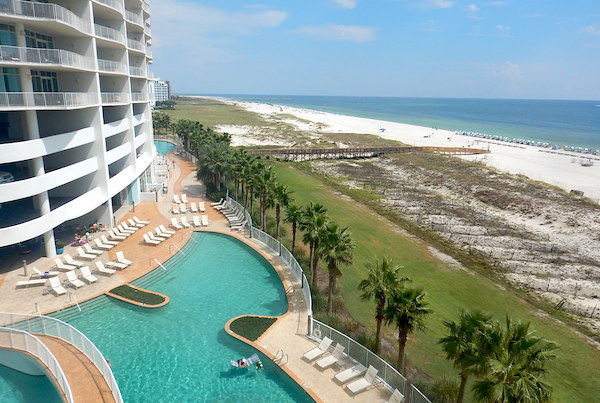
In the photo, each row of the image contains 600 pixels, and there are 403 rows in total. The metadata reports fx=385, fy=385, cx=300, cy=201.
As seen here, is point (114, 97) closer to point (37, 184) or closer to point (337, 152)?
point (37, 184)

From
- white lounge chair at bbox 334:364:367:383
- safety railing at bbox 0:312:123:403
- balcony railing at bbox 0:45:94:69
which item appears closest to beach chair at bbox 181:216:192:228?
balcony railing at bbox 0:45:94:69

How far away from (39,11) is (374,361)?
2644cm

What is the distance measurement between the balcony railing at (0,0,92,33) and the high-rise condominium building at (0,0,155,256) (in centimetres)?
5

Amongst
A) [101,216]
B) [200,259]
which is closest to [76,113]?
[101,216]

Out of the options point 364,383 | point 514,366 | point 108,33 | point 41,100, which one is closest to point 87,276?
point 41,100

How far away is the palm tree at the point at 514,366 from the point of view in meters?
10.1

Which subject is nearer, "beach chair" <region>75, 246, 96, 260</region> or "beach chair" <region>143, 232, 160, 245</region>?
"beach chair" <region>75, 246, 96, 260</region>

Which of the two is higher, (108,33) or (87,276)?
(108,33)

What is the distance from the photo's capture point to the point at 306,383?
15.4m

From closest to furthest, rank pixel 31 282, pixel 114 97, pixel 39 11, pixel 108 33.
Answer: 1. pixel 31 282
2. pixel 39 11
3. pixel 108 33
4. pixel 114 97

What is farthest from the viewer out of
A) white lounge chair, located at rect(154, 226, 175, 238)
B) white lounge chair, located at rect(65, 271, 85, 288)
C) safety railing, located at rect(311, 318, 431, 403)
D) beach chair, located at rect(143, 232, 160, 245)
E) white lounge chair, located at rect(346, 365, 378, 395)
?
white lounge chair, located at rect(154, 226, 175, 238)

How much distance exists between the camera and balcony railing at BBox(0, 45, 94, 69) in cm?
2152

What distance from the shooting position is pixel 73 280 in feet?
73.4

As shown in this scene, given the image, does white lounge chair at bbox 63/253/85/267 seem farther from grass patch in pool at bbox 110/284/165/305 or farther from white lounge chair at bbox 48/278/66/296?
grass patch in pool at bbox 110/284/165/305
